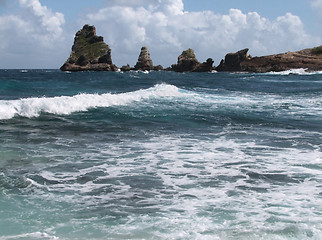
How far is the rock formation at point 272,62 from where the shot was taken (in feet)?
341

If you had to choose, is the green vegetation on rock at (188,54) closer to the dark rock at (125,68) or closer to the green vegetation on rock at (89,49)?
the dark rock at (125,68)

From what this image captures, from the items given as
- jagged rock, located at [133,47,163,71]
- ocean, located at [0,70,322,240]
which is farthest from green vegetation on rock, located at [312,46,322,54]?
ocean, located at [0,70,322,240]

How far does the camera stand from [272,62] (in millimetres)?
110625

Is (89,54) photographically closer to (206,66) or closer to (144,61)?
(144,61)

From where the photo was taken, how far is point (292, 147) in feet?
32.4

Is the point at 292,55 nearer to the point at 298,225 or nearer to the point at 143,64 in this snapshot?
the point at 143,64

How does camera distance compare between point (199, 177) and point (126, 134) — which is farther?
point (126, 134)

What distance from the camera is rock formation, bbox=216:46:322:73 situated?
4097 inches

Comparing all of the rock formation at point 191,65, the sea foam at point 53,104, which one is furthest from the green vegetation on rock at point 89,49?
the sea foam at point 53,104

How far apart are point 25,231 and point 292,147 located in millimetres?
7325

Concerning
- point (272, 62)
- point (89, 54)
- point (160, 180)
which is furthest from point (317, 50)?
point (160, 180)

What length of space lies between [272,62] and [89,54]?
190 ft

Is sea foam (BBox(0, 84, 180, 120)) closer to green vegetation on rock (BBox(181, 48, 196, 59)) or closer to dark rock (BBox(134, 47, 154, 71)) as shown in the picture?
green vegetation on rock (BBox(181, 48, 196, 59))

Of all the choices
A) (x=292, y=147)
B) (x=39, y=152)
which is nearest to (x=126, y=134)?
(x=39, y=152)
